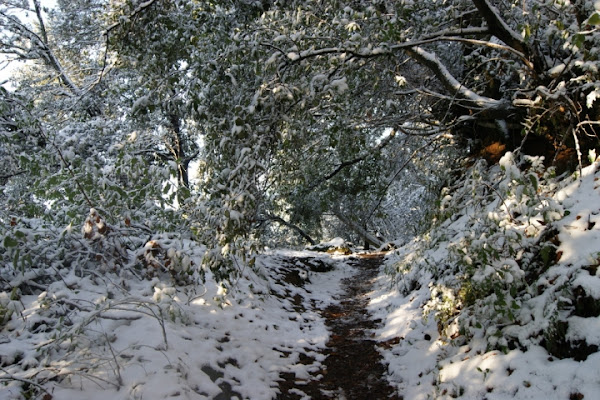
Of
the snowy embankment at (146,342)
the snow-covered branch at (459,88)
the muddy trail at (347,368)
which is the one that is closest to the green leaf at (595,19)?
the snow-covered branch at (459,88)

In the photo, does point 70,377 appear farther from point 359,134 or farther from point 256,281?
point 359,134

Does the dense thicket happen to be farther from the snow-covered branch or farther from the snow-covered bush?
the snow-covered bush

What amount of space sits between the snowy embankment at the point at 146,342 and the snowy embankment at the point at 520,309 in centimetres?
154

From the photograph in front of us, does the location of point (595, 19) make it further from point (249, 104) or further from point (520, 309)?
point (249, 104)

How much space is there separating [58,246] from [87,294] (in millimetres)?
859

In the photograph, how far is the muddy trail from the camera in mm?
4035

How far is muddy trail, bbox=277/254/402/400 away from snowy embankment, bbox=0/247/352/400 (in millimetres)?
166

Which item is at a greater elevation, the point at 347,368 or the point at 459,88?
the point at 459,88

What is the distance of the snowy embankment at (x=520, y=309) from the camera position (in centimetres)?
298

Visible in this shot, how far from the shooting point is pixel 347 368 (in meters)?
4.67

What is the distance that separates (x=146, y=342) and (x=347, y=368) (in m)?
2.36

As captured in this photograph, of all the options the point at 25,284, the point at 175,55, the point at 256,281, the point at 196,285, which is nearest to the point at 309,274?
the point at 256,281

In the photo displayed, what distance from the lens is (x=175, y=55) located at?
21.9 ft

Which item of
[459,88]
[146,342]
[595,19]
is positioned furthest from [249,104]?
[459,88]
